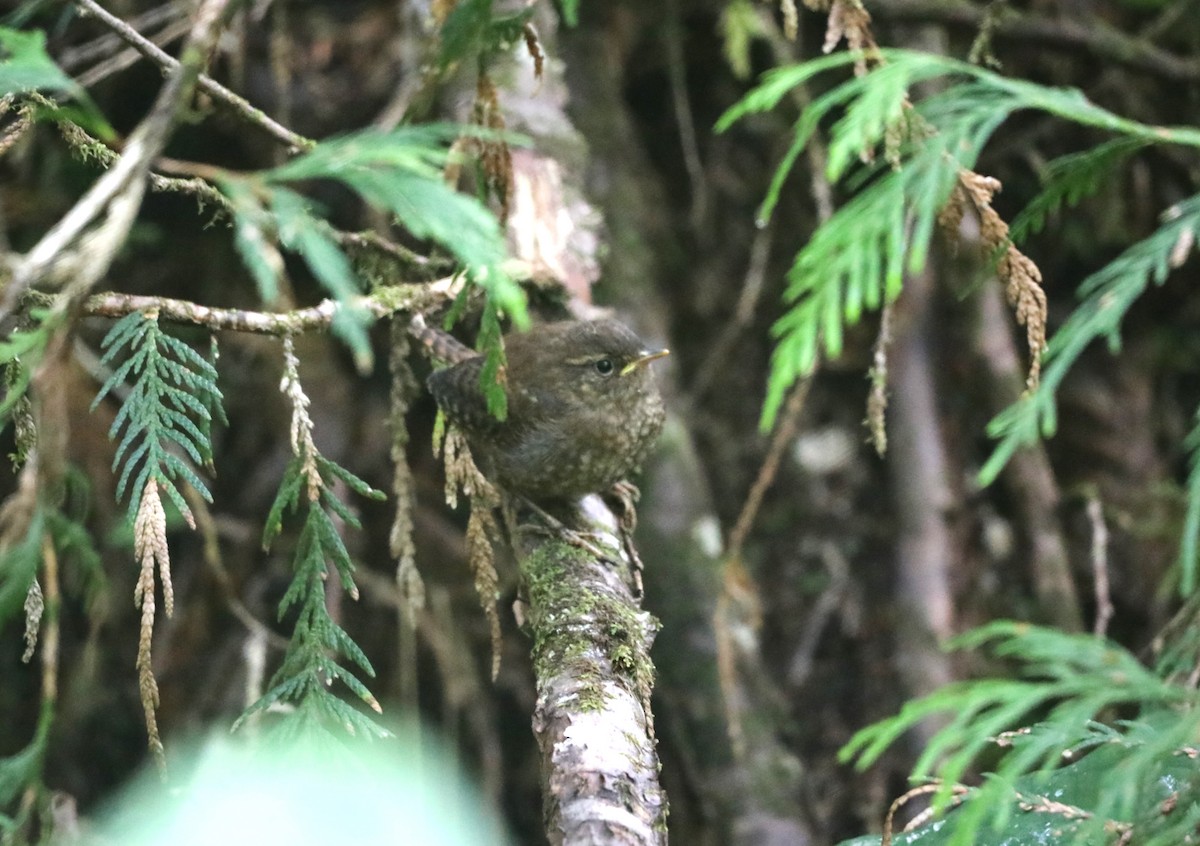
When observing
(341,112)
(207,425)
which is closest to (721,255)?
(341,112)

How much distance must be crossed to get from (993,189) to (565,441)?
1456 mm

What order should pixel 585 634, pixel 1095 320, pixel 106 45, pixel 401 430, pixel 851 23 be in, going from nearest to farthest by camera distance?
1. pixel 1095 320
2. pixel 851 23
3. pixel 585 634
4. pixel 401 430
5. pixel 106 45

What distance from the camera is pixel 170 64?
7.23ft

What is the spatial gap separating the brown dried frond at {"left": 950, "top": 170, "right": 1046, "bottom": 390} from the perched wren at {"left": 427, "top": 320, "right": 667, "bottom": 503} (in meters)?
1.43

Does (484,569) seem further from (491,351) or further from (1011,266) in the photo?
(1011,266)

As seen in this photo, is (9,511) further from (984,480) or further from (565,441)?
(565,441)

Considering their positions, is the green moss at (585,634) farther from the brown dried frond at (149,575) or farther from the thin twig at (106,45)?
the thin twig at (106,45)

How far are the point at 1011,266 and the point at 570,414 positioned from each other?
60.3 inches

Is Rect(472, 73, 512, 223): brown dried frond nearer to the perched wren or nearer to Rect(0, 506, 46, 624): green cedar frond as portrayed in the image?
the perched wren

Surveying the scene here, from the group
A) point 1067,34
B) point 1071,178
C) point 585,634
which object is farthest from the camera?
point 1067,34

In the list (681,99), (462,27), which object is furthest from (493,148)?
(681,99)

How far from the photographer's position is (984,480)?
135 centimetres

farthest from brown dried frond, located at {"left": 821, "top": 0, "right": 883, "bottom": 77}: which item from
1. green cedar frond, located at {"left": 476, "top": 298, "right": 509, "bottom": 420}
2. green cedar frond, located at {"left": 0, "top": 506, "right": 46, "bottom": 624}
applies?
green cedar frond, located at {"left": 0, "top": 506, "right": 46, "bottom": 624}

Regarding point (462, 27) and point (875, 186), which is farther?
point (462, 27)
